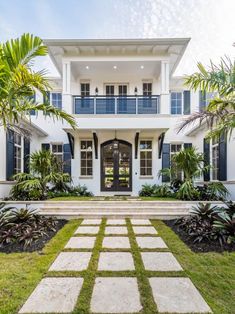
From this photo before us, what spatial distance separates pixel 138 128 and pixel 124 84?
122 inches

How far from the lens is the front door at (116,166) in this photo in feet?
33.0

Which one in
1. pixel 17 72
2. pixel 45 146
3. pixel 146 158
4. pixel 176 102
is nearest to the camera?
pixel 17 72

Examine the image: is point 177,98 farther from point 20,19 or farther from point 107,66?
point 20,19

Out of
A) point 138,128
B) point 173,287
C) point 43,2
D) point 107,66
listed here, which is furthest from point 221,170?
point 43,2

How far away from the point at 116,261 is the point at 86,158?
714 cm

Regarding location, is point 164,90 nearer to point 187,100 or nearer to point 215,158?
point 187,100

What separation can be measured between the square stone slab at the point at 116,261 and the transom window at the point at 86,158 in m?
6.59

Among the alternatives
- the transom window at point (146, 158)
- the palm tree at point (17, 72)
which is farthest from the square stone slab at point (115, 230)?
the transom window at point (146, 158)

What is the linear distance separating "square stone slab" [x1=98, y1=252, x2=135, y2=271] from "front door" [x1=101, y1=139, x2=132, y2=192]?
250 inches

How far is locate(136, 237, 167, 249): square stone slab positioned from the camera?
161 inches

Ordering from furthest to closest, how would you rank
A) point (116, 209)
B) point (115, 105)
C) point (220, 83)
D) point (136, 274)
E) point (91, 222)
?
point (115, 105)
point (116, 209)
point (91, 222)
point (220, 83)
point (136, 274)

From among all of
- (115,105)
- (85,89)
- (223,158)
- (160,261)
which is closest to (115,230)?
(160,261)

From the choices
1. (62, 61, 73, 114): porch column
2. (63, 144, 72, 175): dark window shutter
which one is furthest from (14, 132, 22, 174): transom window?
(62, 61, 73, 114): porch column

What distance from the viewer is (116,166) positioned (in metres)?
10.1
